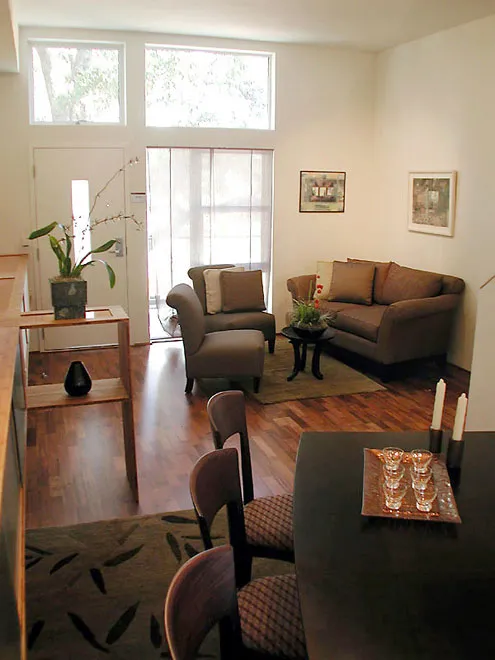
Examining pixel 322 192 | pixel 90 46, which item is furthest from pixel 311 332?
pixel 90 46

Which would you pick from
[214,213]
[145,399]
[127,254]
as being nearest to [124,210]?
[127,254]

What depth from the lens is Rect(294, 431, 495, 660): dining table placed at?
→ 1460mm

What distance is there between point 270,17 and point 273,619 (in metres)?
5.32

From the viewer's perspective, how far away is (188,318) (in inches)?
214

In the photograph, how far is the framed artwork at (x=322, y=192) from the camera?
296 inches

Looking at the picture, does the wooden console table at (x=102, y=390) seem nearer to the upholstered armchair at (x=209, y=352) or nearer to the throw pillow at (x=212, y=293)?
the upholstered armchair at (x=209, y=352)

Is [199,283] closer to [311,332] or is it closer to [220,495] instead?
[311,332]

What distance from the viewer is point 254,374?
5543 mm

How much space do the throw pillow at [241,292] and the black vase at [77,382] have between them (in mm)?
3126

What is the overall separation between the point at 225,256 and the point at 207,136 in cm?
130

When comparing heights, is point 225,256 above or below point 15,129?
below

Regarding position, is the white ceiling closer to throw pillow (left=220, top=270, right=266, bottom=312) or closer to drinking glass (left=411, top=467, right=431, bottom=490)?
throw pillow (left=220, top=270, right=266, bottom=312)

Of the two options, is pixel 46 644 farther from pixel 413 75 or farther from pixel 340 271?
pixel 413 75

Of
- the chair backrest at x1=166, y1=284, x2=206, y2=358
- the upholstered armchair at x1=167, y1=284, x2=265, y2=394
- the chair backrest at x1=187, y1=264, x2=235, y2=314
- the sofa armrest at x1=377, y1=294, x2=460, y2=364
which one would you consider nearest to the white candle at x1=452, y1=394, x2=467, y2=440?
the upholstered armchair at x1=167, y1=284, x2=265, y2=394
